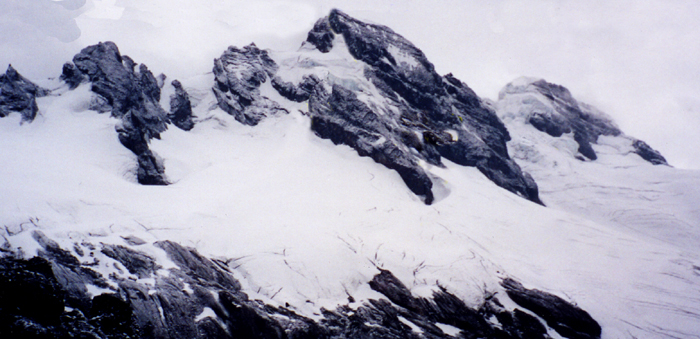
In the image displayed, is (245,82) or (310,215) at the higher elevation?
(245,82)

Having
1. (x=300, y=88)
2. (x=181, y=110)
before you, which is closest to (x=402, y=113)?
(x=300, y=88)

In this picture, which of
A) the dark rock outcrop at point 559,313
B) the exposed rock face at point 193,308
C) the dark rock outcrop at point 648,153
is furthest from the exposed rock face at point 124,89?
the dark rock outcrop at point 648,153

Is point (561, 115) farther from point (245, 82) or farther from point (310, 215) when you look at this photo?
point (310, 215)

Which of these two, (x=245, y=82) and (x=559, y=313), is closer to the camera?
(x=559, y=313)

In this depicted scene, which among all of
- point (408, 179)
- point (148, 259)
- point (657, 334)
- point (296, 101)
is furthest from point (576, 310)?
point (296, 101)

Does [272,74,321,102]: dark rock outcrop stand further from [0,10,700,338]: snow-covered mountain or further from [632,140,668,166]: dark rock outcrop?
[632,140,668,166]: dark rock outcrop

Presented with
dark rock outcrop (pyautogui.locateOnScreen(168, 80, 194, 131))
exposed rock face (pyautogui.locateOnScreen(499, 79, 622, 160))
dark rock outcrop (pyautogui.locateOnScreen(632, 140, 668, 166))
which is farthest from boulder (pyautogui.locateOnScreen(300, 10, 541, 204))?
dark rock outcrop (pyautogui.locateOnScreen(632, 140, 668, 166))

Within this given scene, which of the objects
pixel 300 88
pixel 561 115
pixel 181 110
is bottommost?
pixel 181 110

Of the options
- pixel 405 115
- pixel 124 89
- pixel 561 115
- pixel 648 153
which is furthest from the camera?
pixel 561 115
